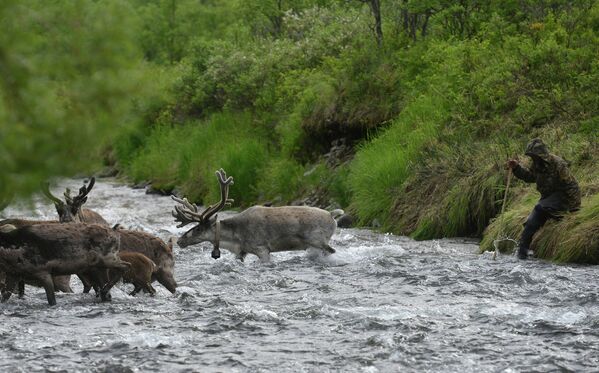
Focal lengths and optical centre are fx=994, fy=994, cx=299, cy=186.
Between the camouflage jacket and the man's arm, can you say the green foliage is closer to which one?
the camouflage jacket

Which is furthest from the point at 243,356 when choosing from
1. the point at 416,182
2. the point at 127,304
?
the point at 416,182

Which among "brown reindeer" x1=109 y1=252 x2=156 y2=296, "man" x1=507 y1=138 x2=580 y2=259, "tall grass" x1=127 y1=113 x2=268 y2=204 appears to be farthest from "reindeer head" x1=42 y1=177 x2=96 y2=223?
"tall grass" x1=127 y1=113 x2=268 y2=204

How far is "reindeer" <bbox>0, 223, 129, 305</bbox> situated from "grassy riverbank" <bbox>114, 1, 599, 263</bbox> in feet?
5.95

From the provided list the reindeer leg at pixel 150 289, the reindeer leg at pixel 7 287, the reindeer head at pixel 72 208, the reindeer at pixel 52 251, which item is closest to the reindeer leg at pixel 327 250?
the reindeer leg at pixel 150 289

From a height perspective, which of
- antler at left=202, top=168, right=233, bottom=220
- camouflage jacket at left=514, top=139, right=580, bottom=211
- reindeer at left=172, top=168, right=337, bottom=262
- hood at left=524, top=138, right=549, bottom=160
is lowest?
reindeer at left=172, top=168, right=337, bottom=262

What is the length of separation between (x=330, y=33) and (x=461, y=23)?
523 cm

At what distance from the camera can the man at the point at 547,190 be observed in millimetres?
14914

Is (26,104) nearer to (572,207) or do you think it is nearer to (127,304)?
(127,304)

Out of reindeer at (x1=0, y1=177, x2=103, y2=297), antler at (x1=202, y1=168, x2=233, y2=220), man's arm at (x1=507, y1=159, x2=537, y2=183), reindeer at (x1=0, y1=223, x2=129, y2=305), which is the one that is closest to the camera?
reindeer at (x1=0, y1=223, x2=129, y2=305)

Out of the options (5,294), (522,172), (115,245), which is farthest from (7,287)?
(522,172)

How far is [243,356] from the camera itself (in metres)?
9.20

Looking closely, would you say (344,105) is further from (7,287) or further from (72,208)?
(7,287)

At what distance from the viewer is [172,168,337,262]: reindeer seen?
15.2 meters

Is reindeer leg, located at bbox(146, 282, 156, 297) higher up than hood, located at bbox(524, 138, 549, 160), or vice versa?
hood, located at bbox(524, 138, 549, 160)
